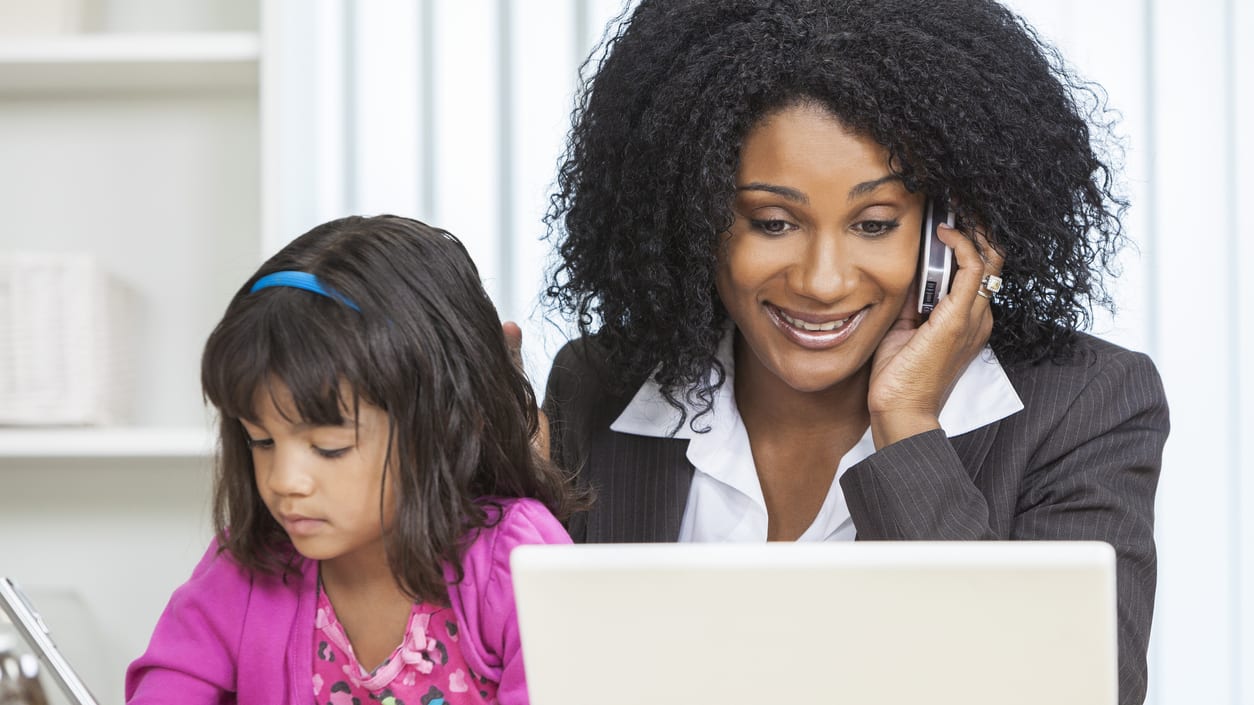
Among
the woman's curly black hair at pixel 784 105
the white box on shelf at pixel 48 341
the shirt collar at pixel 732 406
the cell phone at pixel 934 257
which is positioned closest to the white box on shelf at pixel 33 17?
the white box on shelf at pixel 48 341

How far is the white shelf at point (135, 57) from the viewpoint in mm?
1784

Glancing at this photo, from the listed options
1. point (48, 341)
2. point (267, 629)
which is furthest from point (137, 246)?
point (267, 629)

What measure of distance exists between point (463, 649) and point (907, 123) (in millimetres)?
696

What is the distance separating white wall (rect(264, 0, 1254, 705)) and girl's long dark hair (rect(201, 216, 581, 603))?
0.70 m

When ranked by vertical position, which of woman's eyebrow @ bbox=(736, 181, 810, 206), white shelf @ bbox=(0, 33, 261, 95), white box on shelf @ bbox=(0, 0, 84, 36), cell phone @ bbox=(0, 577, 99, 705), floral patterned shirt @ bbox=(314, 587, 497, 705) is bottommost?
floral patterned shirt @ bbox=(314, 587, 497, 705)

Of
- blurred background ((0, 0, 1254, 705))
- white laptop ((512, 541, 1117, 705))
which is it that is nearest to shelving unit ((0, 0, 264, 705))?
blurred background ((0, 0, 1254, 705))

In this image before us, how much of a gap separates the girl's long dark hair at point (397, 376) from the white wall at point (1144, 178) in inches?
27.7

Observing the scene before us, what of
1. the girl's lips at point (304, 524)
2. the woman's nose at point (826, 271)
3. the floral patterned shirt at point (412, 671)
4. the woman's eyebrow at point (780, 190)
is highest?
the woman's eyebrow at point (780, 190)

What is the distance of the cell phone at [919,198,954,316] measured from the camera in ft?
4.75

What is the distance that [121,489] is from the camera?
2084 millimetres

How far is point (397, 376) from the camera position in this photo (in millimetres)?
1159

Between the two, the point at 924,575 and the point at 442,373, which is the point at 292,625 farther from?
the point at 924,575

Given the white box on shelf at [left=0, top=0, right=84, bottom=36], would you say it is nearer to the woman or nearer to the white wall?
the white wall

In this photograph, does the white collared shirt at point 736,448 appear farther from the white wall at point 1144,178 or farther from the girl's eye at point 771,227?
the white wall at point 1144,178
